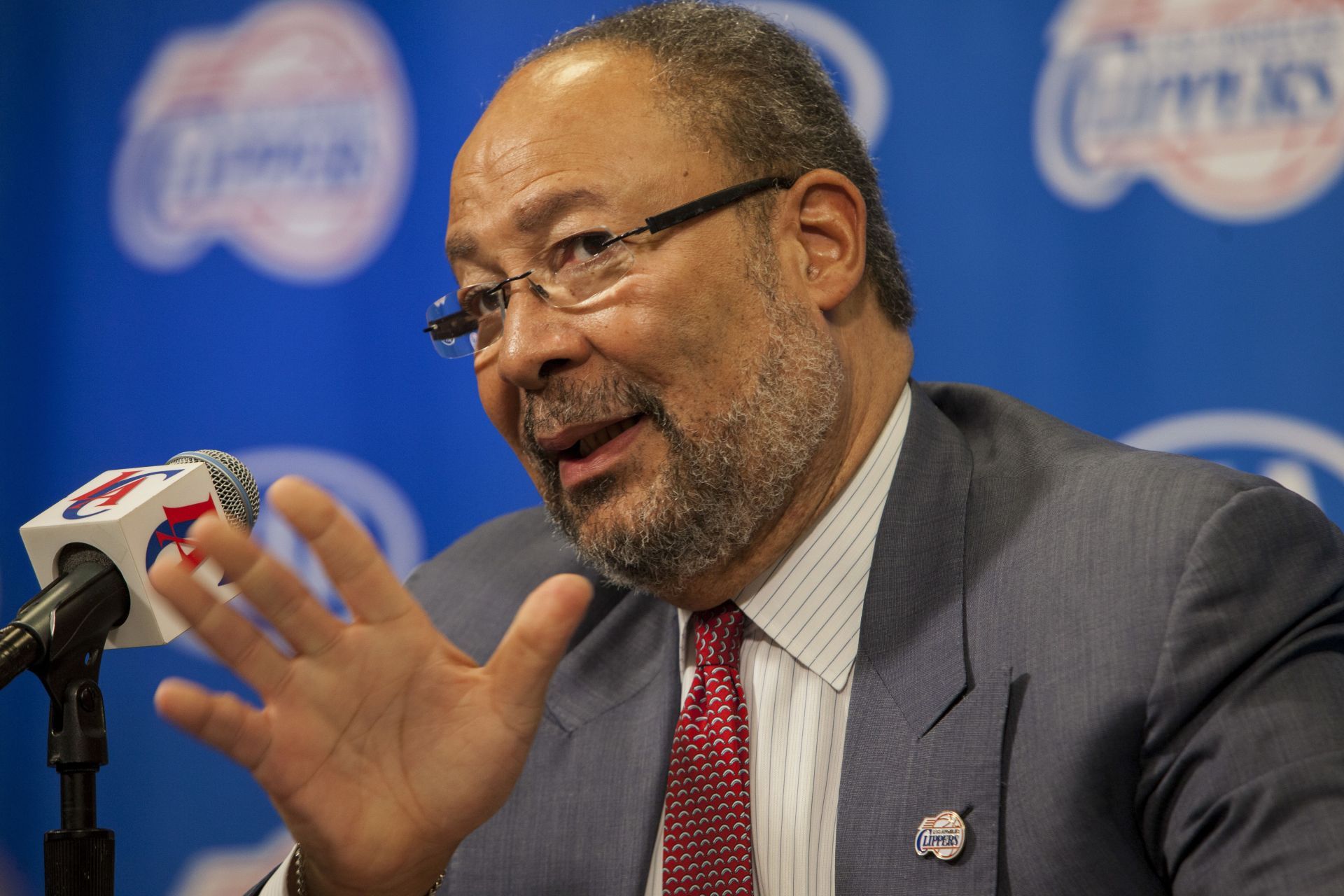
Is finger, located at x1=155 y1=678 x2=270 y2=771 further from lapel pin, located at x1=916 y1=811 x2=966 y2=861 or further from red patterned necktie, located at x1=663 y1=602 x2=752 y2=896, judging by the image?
lapel pin, located at x1=916 y1=811 x2=966 y2=861

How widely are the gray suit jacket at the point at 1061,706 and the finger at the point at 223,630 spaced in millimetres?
647

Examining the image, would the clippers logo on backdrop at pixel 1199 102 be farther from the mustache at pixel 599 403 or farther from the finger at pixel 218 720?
the finger at pixel 218 720

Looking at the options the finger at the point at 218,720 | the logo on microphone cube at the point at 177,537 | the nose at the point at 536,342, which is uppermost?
the nose at the point at 536,342

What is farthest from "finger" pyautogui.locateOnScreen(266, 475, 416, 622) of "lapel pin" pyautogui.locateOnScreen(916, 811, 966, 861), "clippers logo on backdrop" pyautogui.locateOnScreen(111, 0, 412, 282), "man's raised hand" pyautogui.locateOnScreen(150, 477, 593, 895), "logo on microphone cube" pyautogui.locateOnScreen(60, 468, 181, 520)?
"clippers logo on backdrop" pyautogui.locateOnScreen(111, 0, 412, 282)

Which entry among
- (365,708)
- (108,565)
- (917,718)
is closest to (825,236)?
(917,718)

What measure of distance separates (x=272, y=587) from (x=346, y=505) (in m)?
1.70

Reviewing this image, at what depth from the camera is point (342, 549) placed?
4.00 ft

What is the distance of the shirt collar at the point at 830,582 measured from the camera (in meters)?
1.71

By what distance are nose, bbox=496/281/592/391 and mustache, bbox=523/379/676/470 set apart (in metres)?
0.03

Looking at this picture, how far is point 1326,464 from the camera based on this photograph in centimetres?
231

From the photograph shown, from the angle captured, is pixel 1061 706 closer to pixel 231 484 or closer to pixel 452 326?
pixel 231 484

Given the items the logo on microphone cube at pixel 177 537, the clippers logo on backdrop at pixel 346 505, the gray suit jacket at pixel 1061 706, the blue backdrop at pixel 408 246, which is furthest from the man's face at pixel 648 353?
the clippers logo on backdrop at pixel 346 505

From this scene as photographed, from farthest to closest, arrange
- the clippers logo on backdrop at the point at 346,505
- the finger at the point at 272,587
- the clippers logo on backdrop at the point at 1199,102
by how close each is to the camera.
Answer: the clippers logo on backdrop at the point at 346,505, the clippers logo on backdrop at the point at 1199,102, the finger at the point at 272,587

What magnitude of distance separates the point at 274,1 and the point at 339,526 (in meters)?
2.32
